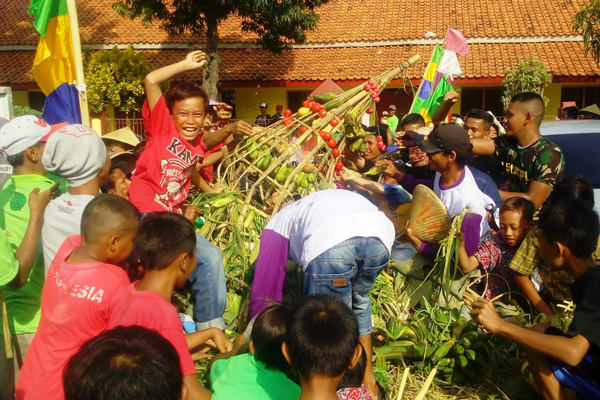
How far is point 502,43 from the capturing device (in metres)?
18.9

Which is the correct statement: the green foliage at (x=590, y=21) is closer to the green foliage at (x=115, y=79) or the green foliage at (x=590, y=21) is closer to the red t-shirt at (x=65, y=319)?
the red t-shirt at (x=65, y=319)

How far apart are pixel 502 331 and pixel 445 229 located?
0.99 m

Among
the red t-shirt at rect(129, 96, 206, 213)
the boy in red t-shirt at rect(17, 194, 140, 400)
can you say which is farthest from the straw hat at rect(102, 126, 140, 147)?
the boy in red t-shirt at rect(17, 194, 140, 400)

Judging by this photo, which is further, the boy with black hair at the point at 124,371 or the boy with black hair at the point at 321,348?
the boy with black hair at the point at 321,348

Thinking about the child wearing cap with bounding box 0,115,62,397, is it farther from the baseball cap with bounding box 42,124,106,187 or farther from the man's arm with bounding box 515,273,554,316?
the man's arm with bounding box 515,273,554,316

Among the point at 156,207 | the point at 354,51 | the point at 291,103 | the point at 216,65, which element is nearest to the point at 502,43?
the point at 354,51

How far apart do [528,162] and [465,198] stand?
0.81 metres

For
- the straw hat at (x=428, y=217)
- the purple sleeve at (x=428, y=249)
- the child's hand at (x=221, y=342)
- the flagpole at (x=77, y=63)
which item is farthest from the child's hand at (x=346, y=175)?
the flagpole at (x=77, y=63)

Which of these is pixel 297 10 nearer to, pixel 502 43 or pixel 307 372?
pixel 502 43

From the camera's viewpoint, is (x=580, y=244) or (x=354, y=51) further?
(x=354, y=51)

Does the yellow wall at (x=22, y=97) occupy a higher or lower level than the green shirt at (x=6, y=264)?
lower

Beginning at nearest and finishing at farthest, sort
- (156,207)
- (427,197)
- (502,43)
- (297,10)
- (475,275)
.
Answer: (156,207), (427,197), (475,275), (297,10), (502,43)

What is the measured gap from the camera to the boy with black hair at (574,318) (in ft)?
8.23

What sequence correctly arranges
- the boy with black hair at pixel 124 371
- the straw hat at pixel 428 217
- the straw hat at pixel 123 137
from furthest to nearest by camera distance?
the straw hat at pixel 123 137 → the straw hat at pixel 428 217 → the boy with black hair at pixel 124 371
